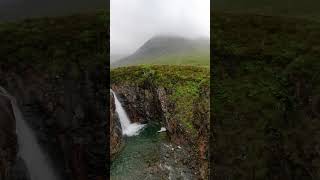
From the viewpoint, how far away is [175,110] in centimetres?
798

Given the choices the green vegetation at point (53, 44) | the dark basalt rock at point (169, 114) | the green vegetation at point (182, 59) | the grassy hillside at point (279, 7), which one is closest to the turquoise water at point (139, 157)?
the dark basalt rock at point (169, 114)

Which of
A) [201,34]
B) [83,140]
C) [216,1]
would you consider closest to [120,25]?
[201,34]

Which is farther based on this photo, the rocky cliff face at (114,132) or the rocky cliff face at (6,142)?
the rocky cliff face at (114,132)

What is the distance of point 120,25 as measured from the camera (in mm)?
7875

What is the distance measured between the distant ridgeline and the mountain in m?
1.39

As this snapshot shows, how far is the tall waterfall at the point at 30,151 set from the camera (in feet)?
19.9

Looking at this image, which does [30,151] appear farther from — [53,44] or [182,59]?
[182,59]

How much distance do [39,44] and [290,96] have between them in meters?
3.50

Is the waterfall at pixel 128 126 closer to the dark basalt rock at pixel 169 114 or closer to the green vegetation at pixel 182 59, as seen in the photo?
the dark basalt rock at pixel 169 114

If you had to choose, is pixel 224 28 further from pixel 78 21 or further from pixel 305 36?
pixel 78 21

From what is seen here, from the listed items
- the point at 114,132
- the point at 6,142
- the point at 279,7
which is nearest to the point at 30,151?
the point at 6,142

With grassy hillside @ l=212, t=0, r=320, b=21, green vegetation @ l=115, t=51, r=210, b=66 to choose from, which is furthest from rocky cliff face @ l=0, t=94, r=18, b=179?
grassy hillside @ l=212, t=0, r=320, b=21

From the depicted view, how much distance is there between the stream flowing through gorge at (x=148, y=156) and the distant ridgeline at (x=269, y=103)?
151 centimetres

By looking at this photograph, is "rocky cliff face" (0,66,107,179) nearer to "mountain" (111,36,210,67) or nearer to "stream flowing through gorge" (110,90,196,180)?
"stream flowing through gorge" (110,90,196,180)
